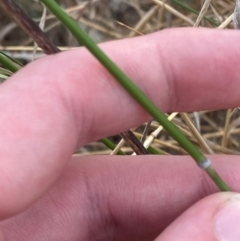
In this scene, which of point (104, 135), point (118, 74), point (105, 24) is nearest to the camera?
point (118, 74)

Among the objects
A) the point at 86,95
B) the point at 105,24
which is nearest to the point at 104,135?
the point at 86,95

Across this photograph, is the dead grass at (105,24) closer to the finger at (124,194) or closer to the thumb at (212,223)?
the finger at (124,194)

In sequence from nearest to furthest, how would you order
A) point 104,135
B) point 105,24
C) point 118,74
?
point 118,74 → point 104,135 → point 105,24

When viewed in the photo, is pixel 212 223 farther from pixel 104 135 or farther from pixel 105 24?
pixel 105 24

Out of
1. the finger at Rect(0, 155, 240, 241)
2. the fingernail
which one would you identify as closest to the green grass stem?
the fingernail

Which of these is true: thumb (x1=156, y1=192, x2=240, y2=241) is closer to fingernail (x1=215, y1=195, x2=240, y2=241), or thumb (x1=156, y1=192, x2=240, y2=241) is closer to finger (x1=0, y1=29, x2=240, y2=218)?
fingernail (x1=215, y1=195, x2=240, y2=241)

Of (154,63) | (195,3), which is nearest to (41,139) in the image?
(154,63)

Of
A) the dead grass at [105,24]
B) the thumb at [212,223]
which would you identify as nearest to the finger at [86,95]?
the thumb at [212,223]

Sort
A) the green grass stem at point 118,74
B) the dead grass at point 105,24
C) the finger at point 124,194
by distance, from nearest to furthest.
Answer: the green grass stem at point 118,74 < the finger at point 124,194 < the dead grass at point 105,24

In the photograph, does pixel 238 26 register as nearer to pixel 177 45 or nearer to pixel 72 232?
pixel 177 45
